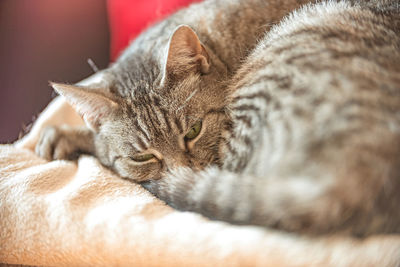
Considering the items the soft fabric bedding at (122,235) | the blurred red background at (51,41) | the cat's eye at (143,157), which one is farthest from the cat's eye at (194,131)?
the blurred red background at (51,41)

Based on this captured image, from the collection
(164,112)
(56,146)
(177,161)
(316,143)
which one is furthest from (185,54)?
(56,146)

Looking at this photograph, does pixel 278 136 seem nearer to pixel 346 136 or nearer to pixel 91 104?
pixel 346 136

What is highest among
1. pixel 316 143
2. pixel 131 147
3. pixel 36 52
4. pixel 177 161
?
pixel 36 52

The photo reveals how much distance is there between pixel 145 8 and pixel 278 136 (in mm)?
1631

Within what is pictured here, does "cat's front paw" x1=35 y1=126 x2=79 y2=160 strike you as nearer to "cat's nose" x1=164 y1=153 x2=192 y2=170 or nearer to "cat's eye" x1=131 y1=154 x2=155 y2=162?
"cat's eye" x1=131 y1=154 x2=155 y2=162

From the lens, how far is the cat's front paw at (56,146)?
58.0 inches

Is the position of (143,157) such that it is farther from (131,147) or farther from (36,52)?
(36,52)

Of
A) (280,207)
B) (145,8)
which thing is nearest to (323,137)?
(280,207)

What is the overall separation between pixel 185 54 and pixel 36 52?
1.16 m

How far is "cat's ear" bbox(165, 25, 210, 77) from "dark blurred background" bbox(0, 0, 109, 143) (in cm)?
106

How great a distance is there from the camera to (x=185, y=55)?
1.25m

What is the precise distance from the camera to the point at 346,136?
83 cm

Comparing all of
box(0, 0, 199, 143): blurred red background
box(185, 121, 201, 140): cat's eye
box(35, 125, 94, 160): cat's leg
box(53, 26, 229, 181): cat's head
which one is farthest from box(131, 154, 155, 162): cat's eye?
box(0, 0, 199, 143): blurred red background

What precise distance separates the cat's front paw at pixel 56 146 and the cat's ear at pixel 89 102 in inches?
8.3
